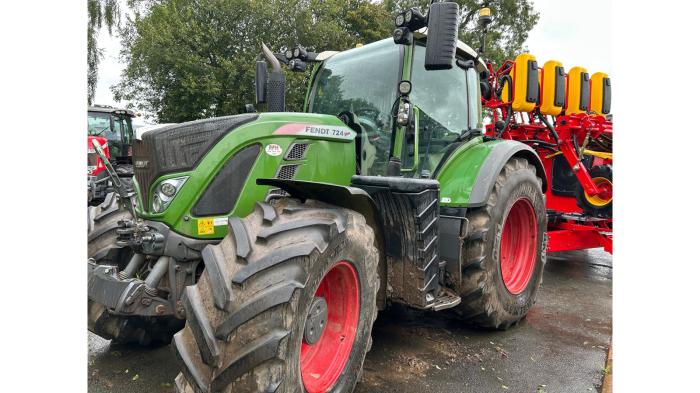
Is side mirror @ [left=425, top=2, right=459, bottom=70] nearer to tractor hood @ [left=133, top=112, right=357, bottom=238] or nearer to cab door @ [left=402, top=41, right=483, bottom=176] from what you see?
cab door @ [left=402, top=41, right=483, bottom=176]

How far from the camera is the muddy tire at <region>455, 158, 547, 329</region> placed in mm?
3715

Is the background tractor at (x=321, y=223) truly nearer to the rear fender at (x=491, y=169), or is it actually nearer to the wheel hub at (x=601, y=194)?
the rear fender at (x=491, y=169)

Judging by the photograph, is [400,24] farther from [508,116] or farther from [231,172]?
[508,116]

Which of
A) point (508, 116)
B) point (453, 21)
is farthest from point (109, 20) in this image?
point (453, 21)

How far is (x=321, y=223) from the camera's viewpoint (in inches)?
97.6

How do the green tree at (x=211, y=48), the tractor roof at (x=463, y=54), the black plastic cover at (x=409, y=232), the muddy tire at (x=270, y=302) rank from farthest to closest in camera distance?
the green tree at (x=211, y=48) → the tractor roof at (x=463, y=54) → the black plastic cover at (x=409, y=232) → the muddy tire at (x=270, y=302)

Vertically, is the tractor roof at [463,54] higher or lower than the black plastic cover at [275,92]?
higher

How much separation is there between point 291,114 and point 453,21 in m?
1.14

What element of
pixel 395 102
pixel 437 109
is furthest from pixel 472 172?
pixel 395 102

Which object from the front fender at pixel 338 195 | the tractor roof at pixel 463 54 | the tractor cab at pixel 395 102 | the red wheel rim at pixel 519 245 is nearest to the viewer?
the front fender at pixel 338 195

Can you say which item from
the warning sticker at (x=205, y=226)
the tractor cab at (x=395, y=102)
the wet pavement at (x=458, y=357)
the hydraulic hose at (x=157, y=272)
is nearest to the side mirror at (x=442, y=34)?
the tractor cab at (x=395, y=102)

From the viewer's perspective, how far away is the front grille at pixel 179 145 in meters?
2.78

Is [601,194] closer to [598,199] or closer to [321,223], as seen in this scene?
[598,199]

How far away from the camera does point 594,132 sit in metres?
5.69
